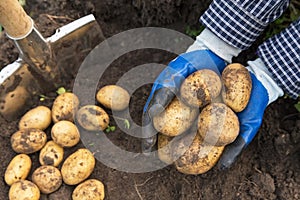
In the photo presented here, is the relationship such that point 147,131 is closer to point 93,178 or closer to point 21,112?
point 93,178

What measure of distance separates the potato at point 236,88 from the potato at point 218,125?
0.04 m

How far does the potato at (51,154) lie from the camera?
1.94 meters

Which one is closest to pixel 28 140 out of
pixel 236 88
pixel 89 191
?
pixel 89 191

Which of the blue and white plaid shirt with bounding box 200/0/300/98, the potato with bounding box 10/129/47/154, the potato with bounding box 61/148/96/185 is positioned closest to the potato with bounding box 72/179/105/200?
the potato with bounding box 61/148/96/185

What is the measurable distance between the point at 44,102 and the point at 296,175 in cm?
128

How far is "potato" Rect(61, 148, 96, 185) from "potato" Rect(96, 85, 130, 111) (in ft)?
0.90

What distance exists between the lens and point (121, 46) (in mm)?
2344

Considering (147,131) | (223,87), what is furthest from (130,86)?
(223,87)

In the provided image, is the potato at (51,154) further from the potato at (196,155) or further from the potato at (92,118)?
the potato at (196,155)

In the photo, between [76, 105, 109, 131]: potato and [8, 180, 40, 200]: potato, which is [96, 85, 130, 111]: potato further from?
[8, 180, 40, 200]: potato

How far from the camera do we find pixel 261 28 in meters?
1.94

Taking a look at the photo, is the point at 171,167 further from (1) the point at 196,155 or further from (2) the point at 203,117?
(2) the point at 203,117

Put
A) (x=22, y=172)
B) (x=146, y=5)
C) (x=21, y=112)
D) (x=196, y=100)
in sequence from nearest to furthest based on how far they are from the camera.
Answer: (x=196, y=100) < (x=22, y=172) < (x=21, y=112) < (x=146, y=5)

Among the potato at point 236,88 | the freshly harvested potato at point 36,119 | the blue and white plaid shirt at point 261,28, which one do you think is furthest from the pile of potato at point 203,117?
the freshly harvested potato at point 36,119
